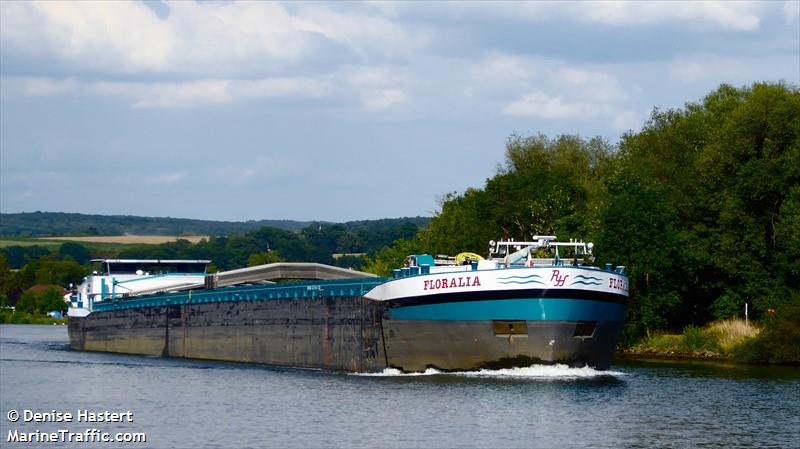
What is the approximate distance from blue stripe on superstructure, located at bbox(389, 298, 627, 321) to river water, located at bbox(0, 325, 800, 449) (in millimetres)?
2006

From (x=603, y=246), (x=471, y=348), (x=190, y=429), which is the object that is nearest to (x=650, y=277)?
(x=603, y=246)

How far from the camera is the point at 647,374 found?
55.2 meters

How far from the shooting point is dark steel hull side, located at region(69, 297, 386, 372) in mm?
55344

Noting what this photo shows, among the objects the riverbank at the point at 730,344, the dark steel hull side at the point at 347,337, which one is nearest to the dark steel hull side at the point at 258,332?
the dark steel hull side at the point at 347,337

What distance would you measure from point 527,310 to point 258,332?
20.1 metres

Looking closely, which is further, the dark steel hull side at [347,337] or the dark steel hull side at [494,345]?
the dark steel hull side at [347,337]

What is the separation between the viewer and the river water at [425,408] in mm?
36281

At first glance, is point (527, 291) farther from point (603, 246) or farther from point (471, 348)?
point (603, 246)

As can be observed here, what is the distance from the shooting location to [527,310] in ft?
158

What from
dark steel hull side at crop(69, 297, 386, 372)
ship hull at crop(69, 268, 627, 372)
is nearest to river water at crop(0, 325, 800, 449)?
ship hull at crop(69, 268, 627, 372)

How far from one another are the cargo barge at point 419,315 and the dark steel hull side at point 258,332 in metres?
0.08

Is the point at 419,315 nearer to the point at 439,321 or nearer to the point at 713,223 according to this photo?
the point at 439,321

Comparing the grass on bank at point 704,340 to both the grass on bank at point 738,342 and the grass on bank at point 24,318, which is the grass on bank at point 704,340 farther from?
Result: the grass on bank at point 24,318

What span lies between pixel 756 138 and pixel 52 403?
42731 mm
